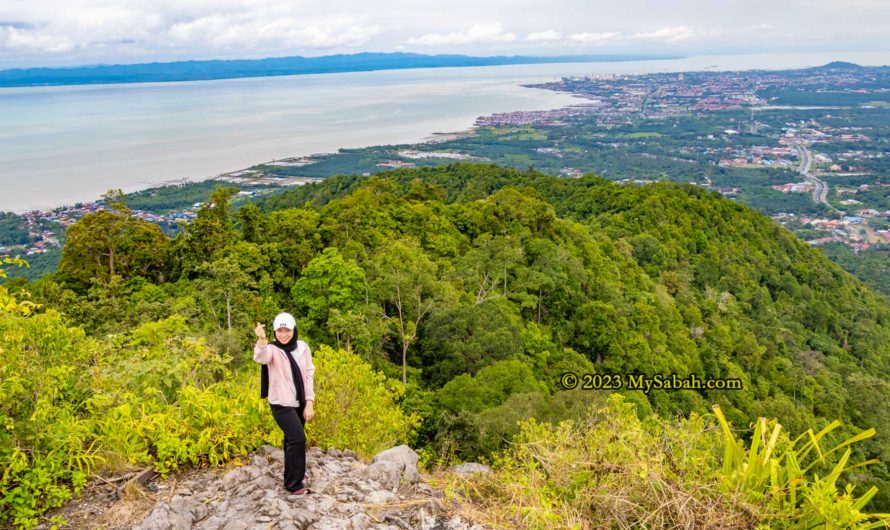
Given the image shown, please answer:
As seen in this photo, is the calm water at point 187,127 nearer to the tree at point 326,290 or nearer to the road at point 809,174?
the tree at point 326,290

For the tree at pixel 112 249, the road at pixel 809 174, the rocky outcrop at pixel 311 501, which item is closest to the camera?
the rocky outcrop at pixel 311 501

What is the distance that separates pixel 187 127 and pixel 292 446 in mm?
94917

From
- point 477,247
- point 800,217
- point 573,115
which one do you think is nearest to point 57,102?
point 573,115

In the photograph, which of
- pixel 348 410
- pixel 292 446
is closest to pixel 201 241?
pixel 348 410

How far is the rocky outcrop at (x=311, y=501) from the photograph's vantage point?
13.7ft

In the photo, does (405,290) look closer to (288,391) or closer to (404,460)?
(404,460)

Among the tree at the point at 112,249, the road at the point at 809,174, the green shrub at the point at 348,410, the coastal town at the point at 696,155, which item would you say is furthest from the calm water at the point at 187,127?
the road at the point at 809,174

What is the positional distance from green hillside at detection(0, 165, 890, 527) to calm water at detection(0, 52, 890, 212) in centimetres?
3062

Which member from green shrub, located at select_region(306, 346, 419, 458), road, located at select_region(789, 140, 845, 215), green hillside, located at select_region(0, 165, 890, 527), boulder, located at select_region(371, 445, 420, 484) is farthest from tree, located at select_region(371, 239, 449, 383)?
road, located at select_region(789, 140, 845, 215)

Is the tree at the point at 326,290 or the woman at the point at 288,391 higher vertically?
the woman at the point at 288,391

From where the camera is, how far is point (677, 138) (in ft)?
420

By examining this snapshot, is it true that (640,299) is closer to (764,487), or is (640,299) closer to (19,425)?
(764,487)

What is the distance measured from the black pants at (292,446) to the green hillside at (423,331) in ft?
2.46

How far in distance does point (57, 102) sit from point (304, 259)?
14254 centimetres
